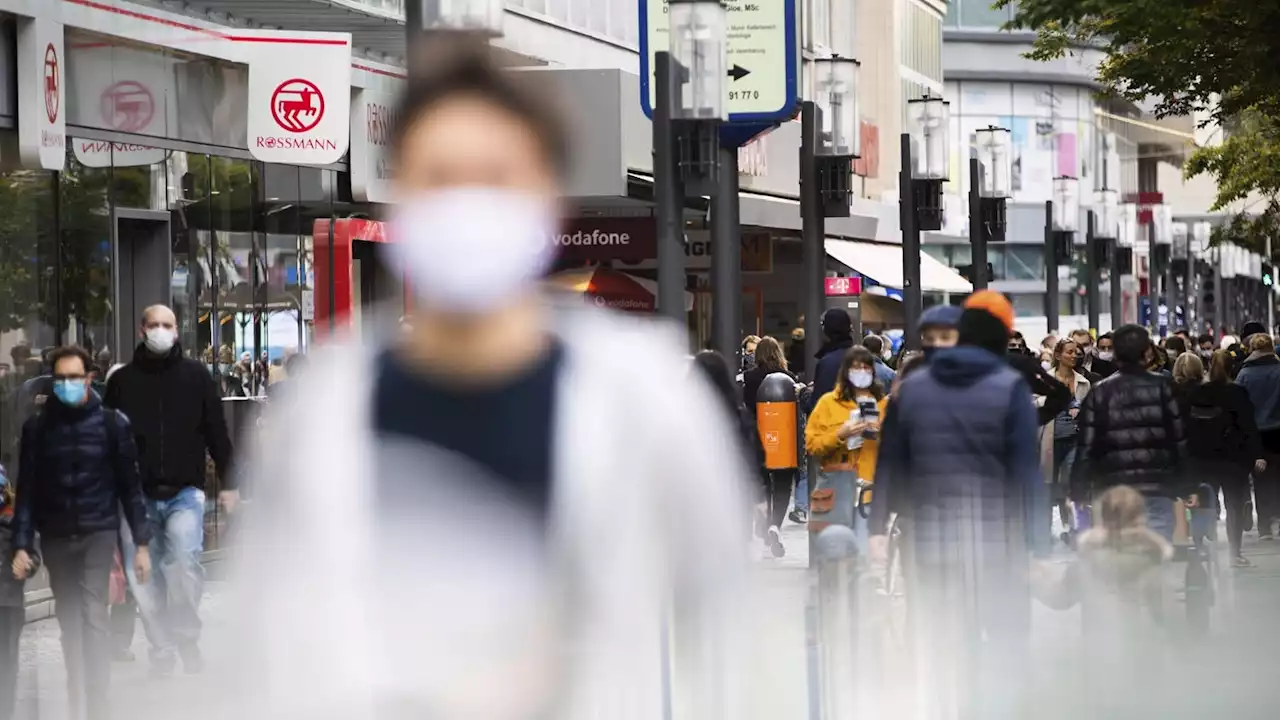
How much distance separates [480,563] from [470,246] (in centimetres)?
38

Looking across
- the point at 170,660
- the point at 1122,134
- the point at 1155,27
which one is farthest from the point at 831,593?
the point at 1122,134

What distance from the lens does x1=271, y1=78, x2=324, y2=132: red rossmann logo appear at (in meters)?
19.0

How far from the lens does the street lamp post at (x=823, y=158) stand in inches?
1052

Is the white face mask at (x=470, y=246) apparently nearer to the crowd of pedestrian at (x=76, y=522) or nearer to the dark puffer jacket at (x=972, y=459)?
the dark puffer jacket at (x=972, y=459)

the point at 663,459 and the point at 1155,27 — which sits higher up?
the point at 1155,27

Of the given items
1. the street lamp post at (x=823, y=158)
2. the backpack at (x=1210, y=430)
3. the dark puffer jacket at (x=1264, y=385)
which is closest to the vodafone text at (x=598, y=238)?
the street lamp post at (x=823, y=158)

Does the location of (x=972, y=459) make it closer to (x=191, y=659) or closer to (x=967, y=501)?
(x=967, y=501)

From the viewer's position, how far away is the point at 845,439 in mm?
15250

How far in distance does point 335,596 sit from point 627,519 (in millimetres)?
361

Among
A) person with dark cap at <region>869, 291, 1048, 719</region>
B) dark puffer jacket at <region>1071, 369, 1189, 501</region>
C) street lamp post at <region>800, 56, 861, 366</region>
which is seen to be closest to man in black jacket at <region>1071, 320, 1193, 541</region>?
dark puffer jacket at <region>1071, 369, 1189, 501</region>

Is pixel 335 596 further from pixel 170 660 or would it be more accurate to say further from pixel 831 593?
pixel 170 660

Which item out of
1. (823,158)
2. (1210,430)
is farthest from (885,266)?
(1210,430)

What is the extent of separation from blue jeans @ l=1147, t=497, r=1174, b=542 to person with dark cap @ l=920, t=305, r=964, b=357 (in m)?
1.66

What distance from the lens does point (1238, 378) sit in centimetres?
2222
